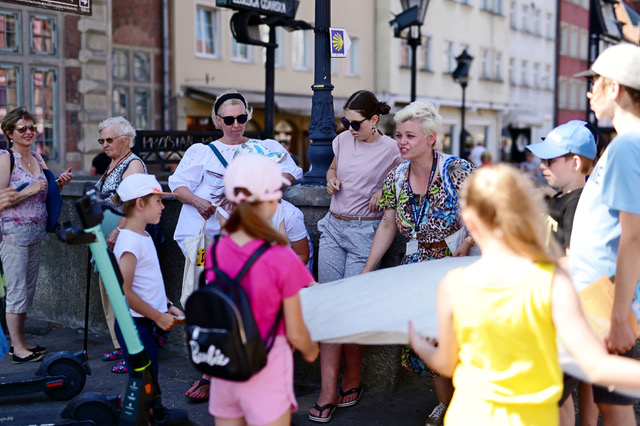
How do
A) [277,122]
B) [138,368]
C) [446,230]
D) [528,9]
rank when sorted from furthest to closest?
1. [528,9]
2. [277,122]
3. [446,230]
4. [138,368]

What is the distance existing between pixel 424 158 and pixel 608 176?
1537 mm

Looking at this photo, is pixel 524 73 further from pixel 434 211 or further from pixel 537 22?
pixel 434 211

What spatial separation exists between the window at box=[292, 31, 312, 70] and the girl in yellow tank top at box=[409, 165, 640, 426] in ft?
80.8

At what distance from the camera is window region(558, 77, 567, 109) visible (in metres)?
47.1

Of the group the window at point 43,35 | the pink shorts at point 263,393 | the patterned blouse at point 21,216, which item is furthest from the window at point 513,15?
the pink shorts at point 263,393

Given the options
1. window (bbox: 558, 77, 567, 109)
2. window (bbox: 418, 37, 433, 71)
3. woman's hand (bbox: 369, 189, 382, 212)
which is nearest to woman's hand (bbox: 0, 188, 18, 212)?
woman's hand (bbox: 369, 189, 382, 212)

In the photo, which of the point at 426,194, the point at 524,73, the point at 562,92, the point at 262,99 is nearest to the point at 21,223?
the point at 426,194

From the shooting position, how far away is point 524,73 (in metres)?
42.8

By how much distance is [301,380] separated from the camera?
18.3 ft

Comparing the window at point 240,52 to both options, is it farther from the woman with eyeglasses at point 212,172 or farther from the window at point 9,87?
the woman with eyeglasses at point 212,172

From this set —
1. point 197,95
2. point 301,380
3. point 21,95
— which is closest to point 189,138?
point 301,380

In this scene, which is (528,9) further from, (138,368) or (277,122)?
(138,368)

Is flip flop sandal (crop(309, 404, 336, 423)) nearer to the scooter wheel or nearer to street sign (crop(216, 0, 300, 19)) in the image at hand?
the scooter wheel

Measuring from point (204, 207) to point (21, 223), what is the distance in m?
1.77
